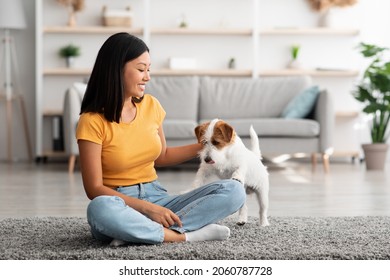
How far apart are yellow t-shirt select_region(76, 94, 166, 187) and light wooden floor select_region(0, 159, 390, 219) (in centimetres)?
88

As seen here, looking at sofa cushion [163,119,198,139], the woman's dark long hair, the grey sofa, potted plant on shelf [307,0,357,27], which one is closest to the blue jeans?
the woman's dark long hair

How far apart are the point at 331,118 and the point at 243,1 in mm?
2115

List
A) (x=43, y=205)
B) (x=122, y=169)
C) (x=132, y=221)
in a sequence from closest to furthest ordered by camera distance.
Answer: (x=132, y=221) < (x=122, y=169) < (x=43, y=205)

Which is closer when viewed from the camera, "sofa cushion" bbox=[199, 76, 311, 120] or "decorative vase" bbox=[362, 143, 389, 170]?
"decorative vase" bbox=[362, 143, 389, 170]

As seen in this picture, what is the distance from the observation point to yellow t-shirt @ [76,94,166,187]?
2377 millimetres

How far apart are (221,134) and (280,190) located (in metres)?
2.07

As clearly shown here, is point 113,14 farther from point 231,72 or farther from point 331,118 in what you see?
point 331,118

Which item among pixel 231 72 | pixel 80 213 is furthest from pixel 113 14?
pixel 80 213

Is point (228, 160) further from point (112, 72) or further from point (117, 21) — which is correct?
point (117, 21)

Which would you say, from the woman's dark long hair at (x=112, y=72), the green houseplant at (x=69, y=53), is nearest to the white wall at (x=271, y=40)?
the green houseplant at (x=69, y=53)

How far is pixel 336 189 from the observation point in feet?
15.2

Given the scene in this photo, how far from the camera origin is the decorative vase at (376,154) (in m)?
6.40

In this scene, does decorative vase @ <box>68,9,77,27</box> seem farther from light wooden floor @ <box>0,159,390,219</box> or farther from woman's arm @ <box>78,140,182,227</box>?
woman's arm @ <box>78,140,182,227</box>
